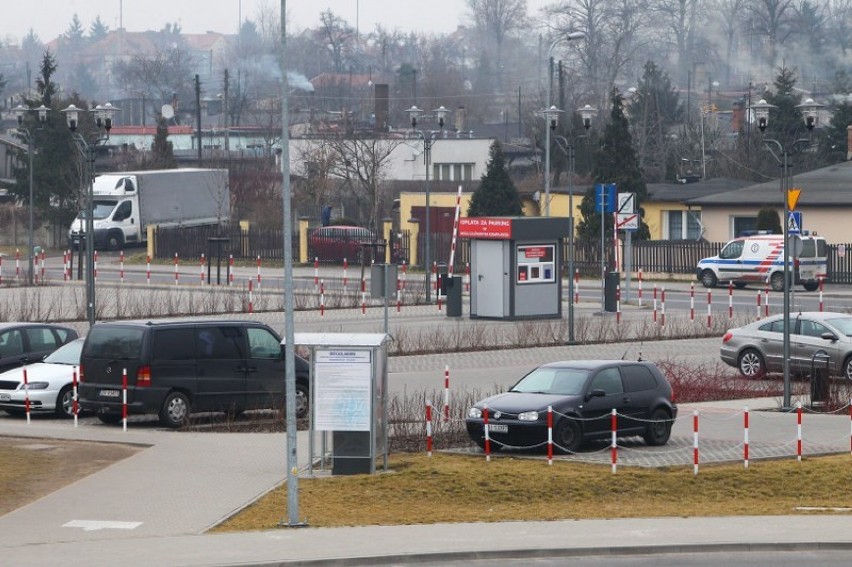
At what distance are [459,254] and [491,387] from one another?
32.7 m

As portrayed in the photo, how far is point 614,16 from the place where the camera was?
166 meters

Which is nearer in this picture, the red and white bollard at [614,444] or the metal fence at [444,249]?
the red and white bollard at [614,444]

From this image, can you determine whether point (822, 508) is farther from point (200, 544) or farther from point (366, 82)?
point (366, 82)

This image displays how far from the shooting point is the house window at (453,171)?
9100 centimetres

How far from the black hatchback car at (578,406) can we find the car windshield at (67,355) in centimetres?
771

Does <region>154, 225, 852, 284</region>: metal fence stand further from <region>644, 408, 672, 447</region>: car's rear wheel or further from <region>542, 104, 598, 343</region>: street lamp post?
<region>644, 408, 672, 447</region>: car's rear wheel

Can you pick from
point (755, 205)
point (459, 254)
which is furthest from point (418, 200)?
point (755, 205)

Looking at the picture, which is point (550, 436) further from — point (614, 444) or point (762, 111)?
point (762, 111)

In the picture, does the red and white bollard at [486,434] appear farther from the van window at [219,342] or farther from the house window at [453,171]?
the house window at [453,171]

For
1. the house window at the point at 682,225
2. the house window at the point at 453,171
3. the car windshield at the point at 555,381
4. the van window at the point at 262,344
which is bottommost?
the car windshield at the point at 555,381

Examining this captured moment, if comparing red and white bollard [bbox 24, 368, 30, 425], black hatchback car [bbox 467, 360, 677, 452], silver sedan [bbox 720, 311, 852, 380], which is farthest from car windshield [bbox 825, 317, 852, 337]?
red and white bollard [bbox 24, 368, 30, 425]

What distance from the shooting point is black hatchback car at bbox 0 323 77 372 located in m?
26.6

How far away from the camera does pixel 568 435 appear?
20703 mm

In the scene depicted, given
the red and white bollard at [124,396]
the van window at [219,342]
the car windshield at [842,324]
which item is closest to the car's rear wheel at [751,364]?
the car windshield at [842,324]
